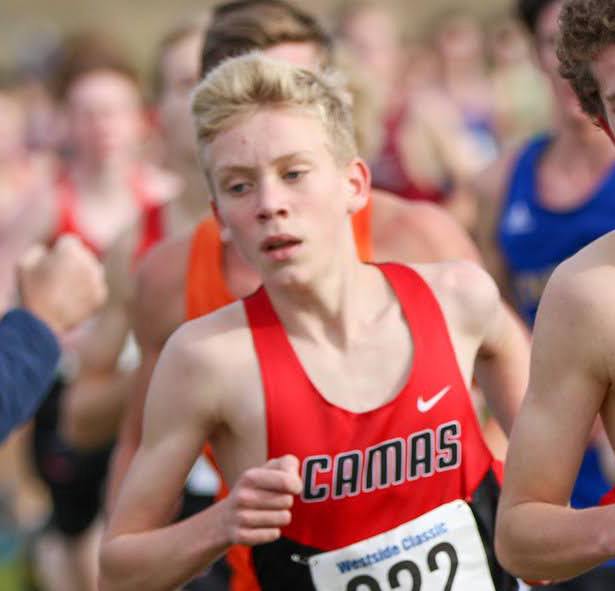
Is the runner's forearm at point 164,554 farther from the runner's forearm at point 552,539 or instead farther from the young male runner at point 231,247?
the young male runner at point 231,247

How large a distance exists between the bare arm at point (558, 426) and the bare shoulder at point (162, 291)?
1544mm

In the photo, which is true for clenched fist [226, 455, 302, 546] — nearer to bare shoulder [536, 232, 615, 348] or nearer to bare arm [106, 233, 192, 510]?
bare shoulder [536, 232, 615, 348]

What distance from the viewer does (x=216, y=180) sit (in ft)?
12.2

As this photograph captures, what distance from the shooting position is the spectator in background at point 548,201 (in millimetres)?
5559

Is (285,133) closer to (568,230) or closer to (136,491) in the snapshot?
(136,491)

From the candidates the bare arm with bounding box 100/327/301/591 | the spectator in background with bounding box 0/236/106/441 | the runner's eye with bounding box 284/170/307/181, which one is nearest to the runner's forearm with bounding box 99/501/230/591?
the bare arm with bounding box 100/327/301/591

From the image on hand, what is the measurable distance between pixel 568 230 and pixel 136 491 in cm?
244

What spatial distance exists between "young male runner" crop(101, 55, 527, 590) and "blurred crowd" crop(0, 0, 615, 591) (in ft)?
2.39

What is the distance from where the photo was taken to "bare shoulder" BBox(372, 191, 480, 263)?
439 cm

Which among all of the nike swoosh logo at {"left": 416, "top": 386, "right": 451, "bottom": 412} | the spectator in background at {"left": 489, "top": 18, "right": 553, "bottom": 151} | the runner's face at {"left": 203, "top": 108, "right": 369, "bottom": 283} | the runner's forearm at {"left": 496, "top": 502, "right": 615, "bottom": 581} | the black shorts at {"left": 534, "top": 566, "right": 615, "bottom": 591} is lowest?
the black shorts at {"left": 534, "top": 566, "right": 615, "bottom": 591}

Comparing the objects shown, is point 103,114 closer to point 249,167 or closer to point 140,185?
point 140,185

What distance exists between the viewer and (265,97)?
3.73 m

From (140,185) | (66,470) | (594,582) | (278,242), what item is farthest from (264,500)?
(140,185)

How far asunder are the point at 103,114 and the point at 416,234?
14.4 feet
